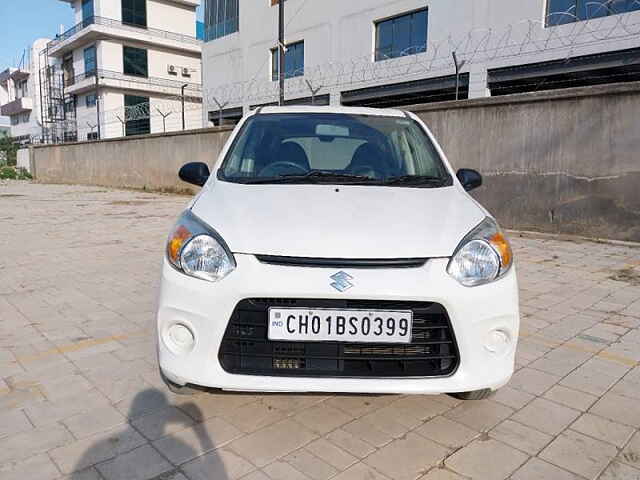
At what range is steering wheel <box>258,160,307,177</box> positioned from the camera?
2.96 m

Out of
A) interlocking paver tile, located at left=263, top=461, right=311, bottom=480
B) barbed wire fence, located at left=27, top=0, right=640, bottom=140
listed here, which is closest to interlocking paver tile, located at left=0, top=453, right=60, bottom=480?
interlocking paver tile, located at left=263, top=461, right=311, bottom=480

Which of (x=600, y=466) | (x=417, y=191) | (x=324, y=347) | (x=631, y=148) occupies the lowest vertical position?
(x=600, y=466)

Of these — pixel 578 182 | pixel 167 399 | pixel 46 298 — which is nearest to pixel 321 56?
pixel 578 182

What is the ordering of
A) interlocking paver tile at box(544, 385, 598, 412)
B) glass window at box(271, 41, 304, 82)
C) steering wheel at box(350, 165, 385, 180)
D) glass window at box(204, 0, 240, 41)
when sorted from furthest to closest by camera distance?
glass window at box(204, 0, 240, 41), glass window at box(271, 41, 304, 82), steering wheel at box(350, 165, 385, 180), interlocking paver tile at box(544, 385, 598, 412)

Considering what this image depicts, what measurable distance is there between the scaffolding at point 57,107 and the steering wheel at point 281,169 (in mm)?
47245

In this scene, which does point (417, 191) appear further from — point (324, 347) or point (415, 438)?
point (415, 438)

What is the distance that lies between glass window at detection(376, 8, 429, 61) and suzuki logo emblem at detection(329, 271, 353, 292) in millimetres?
20705

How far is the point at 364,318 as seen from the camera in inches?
77.7

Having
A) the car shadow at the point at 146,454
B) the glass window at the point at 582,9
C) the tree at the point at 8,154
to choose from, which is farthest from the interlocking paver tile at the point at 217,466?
the tree at the point at 8,154

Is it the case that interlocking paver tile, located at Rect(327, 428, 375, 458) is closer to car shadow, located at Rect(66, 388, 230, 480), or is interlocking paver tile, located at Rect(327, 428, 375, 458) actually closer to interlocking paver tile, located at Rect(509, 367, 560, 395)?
car shadow, located at Rect(66, 388, 230, 480)

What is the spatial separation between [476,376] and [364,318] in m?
0.55

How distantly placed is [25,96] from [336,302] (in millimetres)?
68433

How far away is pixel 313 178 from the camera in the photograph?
9.18ft

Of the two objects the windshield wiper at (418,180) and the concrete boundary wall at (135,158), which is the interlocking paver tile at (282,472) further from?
the concrete boundary wall at (135,158)
